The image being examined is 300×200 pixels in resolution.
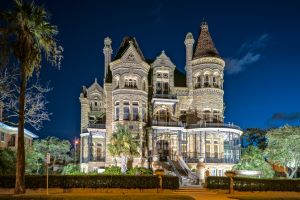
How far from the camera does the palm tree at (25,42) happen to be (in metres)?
23.8

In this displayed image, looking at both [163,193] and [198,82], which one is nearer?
[163,193]

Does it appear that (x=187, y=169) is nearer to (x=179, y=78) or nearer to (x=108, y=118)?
(x=108, y=118)

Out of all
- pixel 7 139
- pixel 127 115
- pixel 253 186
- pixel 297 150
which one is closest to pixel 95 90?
pixel 127 115

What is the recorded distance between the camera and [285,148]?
4000cm

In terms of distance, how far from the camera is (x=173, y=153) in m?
50.1

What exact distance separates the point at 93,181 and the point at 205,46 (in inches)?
1207

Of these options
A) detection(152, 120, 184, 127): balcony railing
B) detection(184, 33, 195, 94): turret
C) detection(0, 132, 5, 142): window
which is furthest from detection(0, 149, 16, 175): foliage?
detection(184, 33, 195, 94): turret

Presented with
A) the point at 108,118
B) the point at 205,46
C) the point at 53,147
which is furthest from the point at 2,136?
the point at 205,46

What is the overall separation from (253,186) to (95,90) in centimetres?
3049

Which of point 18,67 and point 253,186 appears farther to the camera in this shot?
point 253,186

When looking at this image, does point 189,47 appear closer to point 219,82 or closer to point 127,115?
point 219,82

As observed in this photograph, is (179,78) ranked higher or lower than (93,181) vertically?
higher

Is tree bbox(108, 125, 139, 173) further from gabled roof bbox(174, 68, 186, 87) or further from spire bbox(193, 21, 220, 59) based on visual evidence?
spire bbox(193, 21, 220, 59)

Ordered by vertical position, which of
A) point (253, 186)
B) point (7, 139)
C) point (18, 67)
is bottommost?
Answer: point (253, 186)
